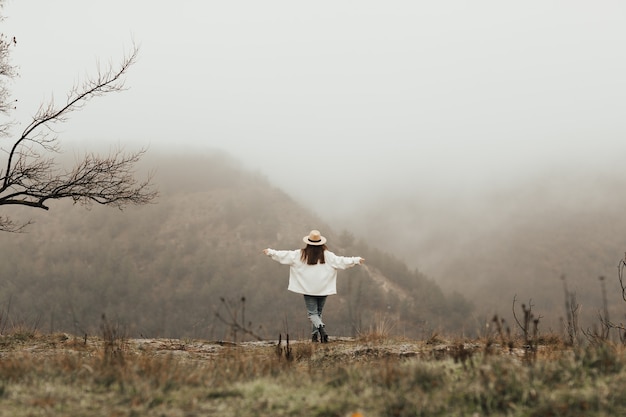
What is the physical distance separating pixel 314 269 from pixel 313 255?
11.4 inches

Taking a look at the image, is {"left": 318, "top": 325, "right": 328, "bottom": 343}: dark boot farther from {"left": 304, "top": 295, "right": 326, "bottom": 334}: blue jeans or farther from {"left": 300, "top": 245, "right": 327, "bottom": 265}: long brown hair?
{"left": 300, "top": 245, "right": 327, "bottom": 265}: long brown hair

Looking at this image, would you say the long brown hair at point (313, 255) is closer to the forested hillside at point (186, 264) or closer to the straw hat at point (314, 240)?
the straw hat at point (314, 240)

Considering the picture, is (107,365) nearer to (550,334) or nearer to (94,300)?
(550,334)

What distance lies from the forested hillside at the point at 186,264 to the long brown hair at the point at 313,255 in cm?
11206

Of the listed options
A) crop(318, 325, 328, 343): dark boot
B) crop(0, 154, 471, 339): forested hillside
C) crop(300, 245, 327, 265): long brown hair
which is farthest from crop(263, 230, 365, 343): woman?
crop(0, 154, 471, 339): forested hillside

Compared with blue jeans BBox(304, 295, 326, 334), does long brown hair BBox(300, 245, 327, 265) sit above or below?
above

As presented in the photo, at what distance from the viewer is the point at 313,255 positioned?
10508mm

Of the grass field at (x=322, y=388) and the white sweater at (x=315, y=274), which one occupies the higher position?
the white sweater at (x=315, y=274)

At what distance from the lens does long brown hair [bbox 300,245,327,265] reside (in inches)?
412

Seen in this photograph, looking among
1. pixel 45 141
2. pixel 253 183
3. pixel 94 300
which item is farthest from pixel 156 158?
pixel 45 141

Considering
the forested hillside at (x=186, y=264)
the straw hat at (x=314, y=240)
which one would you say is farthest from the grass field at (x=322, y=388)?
the forested hillside at (x=186, y=264)

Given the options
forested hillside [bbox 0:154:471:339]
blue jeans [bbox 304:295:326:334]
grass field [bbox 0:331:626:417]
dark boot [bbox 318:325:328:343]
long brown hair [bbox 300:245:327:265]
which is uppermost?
forested hillside [bbox 0:154:471:339]

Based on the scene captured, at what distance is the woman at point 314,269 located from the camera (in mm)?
10430

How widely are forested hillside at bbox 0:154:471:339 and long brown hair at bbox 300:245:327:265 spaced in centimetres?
11206
